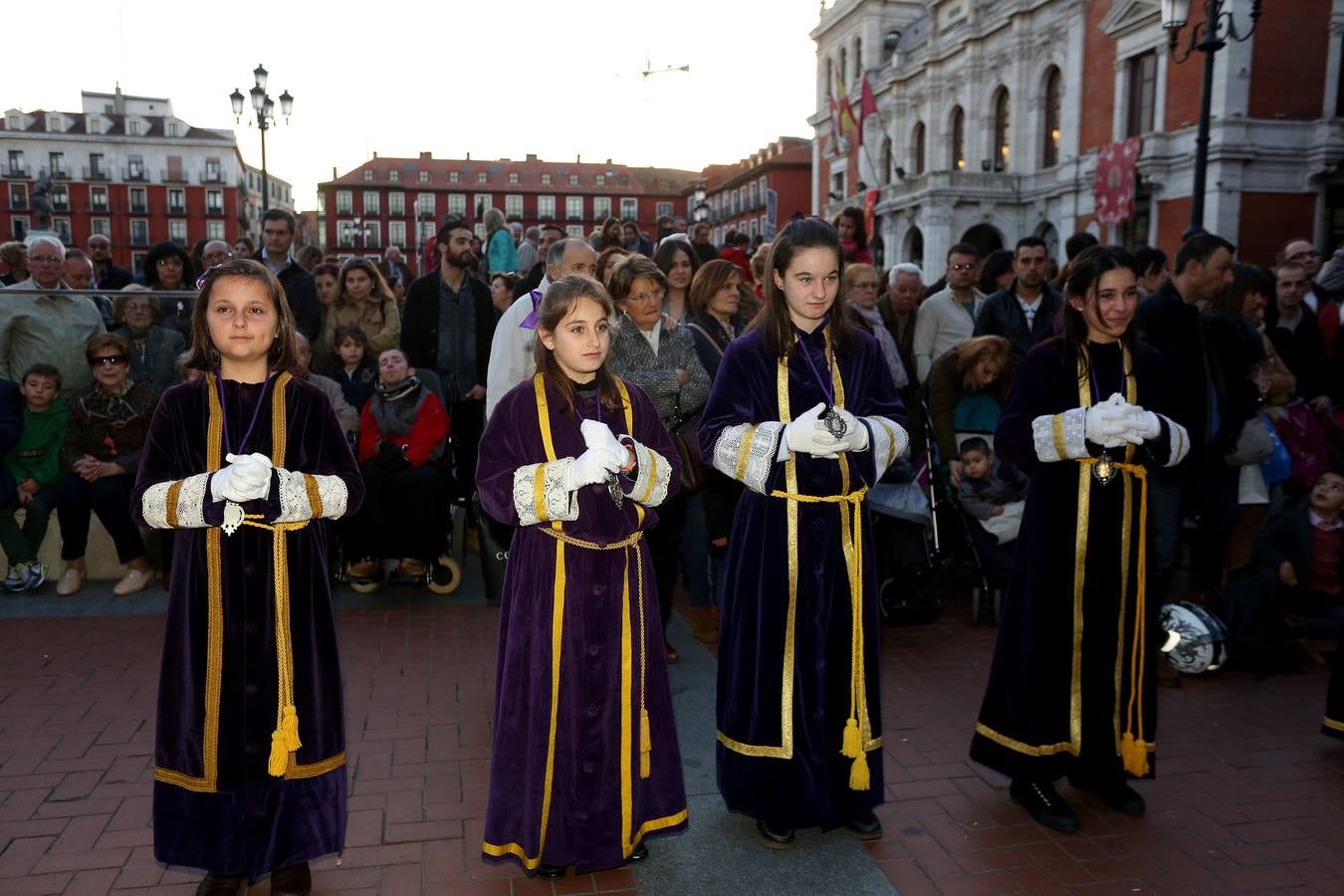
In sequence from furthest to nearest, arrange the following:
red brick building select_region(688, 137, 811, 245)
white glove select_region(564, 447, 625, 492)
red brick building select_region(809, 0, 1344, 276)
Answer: red brick building select_region(688, 137, 811, 245) < red brick building select_region(809, 0, 1344, 276) < white glove select_region(564, 447, 625, 492)

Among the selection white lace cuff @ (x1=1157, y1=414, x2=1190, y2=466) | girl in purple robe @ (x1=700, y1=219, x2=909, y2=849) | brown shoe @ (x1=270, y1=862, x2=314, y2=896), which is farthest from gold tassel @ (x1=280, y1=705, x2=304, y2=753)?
white lace cuff @ (x1=1157, y1=414, x2=1190, y2=466)

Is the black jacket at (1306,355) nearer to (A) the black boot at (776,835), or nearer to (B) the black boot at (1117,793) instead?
(B) the black boot at (1117,793)

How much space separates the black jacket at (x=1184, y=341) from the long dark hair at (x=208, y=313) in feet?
13.7

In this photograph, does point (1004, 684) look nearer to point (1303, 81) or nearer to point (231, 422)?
point (231, 422)

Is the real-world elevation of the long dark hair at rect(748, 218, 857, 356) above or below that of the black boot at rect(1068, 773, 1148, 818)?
above

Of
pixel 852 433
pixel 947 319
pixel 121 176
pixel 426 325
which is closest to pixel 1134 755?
pixel 852 433

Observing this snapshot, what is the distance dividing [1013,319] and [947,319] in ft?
1.94

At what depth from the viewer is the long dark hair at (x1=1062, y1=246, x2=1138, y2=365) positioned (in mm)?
3652

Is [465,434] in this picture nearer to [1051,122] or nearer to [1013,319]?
[1013,319]

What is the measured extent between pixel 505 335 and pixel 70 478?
12.5 ft

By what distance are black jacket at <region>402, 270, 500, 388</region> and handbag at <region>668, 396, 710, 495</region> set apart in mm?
2639

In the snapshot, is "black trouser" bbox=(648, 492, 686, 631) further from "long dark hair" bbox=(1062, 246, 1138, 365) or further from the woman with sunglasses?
the woman with sunglasses

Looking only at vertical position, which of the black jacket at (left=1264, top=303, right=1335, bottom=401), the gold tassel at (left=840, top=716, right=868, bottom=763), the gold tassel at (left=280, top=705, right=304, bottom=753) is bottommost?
the gold tassel at (left=840, top=716, right=868, bottom=763)

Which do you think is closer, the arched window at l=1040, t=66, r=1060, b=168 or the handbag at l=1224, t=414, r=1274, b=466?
the handbag at l=1224, t=414, r=1274, b=466
